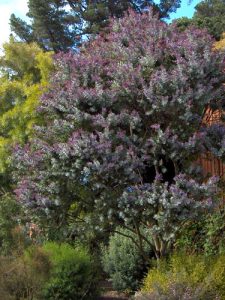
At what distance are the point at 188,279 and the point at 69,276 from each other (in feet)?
6.79

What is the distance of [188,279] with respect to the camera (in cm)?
685

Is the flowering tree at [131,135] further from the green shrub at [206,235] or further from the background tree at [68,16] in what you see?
the background tree at [68,16]

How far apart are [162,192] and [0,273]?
2278 millimetres

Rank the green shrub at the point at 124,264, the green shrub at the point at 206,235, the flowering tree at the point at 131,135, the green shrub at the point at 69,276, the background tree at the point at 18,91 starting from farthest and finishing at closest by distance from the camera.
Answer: the background tree at the point at 18,91, the green shrub at the point at 124,264, the green shrub at the point at 206,235, the green shrub at the point at 69,276, the flowering tree at the point at 131,135

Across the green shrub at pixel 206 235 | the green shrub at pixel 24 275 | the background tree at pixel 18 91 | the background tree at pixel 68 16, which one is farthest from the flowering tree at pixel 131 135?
the background tree at pixel 68 16

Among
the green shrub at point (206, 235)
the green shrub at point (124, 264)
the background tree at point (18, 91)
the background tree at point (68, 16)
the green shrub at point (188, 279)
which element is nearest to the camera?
the green shrub at point (188, 279)

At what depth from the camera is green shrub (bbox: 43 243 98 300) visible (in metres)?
7.96

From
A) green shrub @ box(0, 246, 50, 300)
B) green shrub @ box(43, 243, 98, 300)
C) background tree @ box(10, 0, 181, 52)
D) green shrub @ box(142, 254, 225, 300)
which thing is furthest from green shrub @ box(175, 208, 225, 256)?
background tree @ box(10, 0, 181, 52)

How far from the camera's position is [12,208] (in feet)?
38.4

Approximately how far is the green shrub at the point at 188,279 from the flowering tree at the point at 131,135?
0.47 meters

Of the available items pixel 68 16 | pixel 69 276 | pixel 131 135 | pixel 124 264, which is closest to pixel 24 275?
pixel 69 276

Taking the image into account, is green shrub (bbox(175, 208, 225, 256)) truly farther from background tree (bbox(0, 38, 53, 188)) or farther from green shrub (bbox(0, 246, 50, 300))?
background tree (bbox(0, 38, 53, 188))

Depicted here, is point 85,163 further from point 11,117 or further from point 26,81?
point 26,81

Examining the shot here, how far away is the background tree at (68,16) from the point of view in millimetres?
29578
